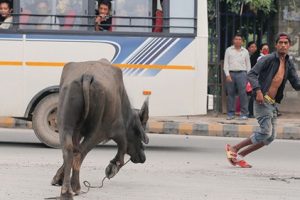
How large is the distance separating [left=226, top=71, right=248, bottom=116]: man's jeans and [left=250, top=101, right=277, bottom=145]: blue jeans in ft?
18.9

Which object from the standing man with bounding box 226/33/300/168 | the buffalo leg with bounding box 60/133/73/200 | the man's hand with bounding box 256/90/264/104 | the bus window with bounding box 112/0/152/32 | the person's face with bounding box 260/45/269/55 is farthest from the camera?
the person's face with bounding box 260/45/269/55

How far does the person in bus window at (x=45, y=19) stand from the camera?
11.6 m

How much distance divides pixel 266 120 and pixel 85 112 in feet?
11.1

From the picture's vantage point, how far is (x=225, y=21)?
1717cm

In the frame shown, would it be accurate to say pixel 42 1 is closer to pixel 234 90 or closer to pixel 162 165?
pixel 162 165

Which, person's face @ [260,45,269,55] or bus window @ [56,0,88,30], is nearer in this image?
bus window @ [56,0,88,30]

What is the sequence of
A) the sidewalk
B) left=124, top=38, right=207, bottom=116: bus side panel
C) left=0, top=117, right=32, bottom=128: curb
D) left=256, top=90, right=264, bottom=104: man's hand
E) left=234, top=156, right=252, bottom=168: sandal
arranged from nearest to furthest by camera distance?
left=256, top=90, right=264, bottom=104: man's hand, left=234, top=156, right=252, bottom=168: sandal, left=124, top=38, right=207, bottom=116: bus side panel, left=0, top=117, right=32, bottom=128: curb, the sidewalk

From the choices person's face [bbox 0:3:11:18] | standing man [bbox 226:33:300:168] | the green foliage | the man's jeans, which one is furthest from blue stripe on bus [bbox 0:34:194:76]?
the green foliage

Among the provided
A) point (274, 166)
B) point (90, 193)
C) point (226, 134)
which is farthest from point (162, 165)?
point (226, 134)

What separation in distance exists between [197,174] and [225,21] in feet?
27.5

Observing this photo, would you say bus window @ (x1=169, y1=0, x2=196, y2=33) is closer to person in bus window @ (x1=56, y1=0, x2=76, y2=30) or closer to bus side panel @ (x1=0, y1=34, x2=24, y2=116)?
person in bus window @ (x1=56, y1=0, x2=76, y2=30)

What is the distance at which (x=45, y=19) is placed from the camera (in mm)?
11641

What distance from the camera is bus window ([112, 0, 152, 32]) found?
1171 centimetres

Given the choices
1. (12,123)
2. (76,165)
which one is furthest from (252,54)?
(76,165)
